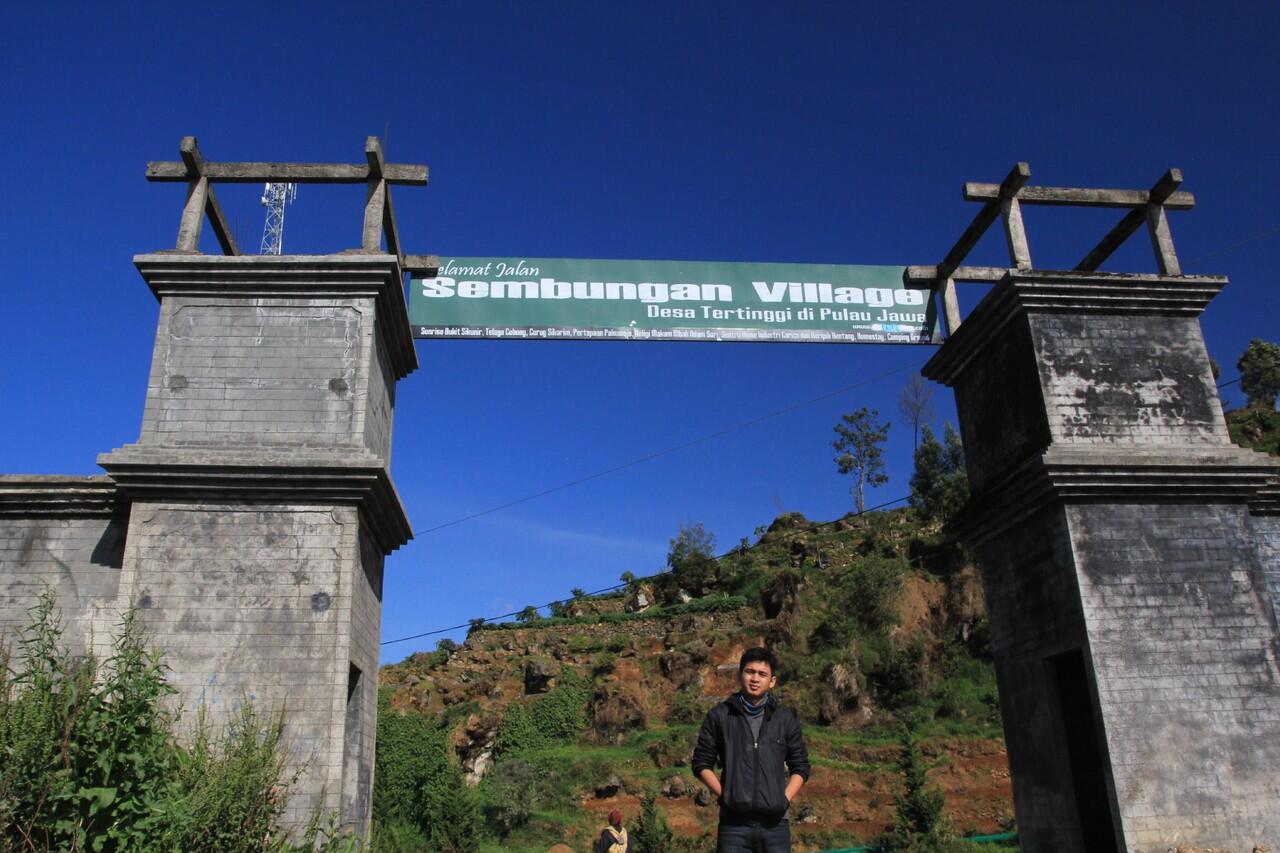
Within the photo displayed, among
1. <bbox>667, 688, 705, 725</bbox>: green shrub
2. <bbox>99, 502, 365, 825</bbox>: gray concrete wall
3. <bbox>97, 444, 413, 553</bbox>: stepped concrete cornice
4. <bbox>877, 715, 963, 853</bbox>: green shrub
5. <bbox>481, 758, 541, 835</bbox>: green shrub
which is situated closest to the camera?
<bbox>99, 502, 365, 825</bbox>: gray concrete wall

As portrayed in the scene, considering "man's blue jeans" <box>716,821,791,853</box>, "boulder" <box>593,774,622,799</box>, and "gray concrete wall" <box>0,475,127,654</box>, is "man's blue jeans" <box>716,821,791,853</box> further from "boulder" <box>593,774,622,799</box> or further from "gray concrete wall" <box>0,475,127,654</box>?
"boulder" <box>593,774,622,799</box>

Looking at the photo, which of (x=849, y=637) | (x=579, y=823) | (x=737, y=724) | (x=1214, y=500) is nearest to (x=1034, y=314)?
(x=1214, y=500)

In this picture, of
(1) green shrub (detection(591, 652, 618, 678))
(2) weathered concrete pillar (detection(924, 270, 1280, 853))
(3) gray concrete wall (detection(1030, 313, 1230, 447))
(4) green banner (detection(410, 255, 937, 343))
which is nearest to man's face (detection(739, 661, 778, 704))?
(2) weathered concrete pillar (detection(924, 270, 1280, 853))

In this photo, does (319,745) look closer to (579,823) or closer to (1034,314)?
(1034,314)

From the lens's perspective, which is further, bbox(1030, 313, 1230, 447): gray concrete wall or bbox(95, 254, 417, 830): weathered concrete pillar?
bbox(1030, 313, 1230, 447): gray concrete wall

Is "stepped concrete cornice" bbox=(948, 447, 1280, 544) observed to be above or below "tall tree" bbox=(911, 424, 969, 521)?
below

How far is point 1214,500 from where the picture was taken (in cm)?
927

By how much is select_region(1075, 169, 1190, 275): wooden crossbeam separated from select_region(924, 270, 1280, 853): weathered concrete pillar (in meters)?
1.03

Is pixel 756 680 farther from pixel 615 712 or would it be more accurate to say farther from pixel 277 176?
pixel 615 712

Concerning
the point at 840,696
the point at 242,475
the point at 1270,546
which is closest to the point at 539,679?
the point at 840,696

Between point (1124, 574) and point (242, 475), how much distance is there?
8.31 meters

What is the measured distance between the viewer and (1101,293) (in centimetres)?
982

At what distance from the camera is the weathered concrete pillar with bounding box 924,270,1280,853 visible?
8.34 meters

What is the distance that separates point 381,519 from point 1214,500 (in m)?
8.35
